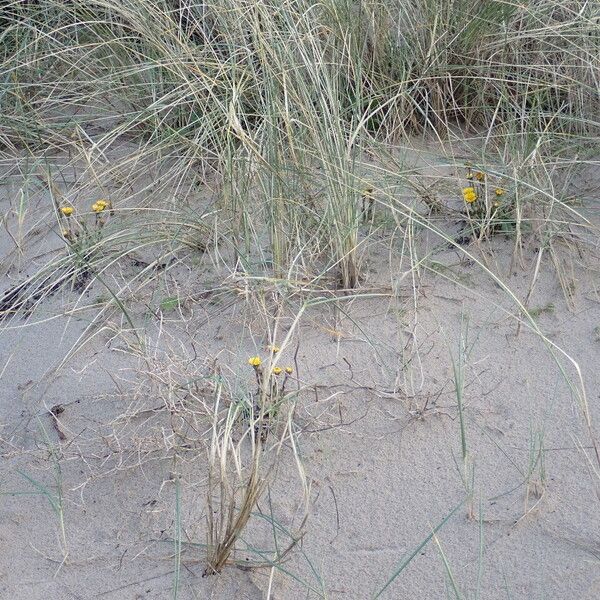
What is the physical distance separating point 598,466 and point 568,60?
156 centimetres

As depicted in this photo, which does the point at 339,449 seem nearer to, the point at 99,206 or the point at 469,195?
the point at 469,195

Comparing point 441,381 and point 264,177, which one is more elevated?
point 264,177

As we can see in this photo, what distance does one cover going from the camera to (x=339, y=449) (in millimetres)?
2158

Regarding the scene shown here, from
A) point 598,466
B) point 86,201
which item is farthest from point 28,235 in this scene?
point 598,466

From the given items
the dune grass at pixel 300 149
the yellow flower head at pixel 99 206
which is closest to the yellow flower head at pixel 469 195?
the dune grass at pixel 300 149

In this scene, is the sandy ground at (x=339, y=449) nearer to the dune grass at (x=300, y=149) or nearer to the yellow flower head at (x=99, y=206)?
the dune grass at (x=300, y=149)

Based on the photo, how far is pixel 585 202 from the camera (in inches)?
111

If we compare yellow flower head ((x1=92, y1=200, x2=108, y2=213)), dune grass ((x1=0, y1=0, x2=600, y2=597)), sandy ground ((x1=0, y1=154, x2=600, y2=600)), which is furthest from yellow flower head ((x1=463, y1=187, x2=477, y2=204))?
yellow flower head ((x1=92, y1=200, x2=108, y2=213))

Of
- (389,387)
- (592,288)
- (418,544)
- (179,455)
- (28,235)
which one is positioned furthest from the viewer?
(28,235)

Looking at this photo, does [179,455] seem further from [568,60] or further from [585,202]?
[568,60]

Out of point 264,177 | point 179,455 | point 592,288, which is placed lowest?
point 592,288

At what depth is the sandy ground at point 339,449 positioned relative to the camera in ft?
6.18

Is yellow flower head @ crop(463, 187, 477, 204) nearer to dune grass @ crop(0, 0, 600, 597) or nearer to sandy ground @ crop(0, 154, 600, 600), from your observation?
dune grass @ crop(0, 0, 600, 597)

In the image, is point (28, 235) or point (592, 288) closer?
point (592, 288)
